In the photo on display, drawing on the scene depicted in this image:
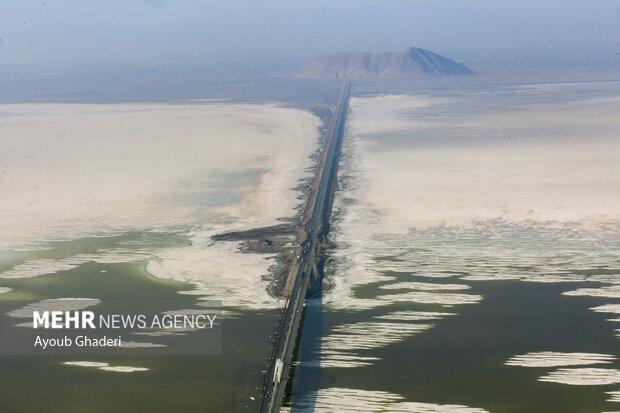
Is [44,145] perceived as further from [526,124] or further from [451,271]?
[451,271]

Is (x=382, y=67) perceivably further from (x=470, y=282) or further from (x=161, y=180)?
(x=470, y=282)

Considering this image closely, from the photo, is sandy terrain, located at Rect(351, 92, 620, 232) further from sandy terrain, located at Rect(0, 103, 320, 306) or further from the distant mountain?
the distant mountain

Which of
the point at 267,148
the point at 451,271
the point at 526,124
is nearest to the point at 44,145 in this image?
the point at 267,148

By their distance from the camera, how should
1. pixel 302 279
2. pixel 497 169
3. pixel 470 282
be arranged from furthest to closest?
pixel 497 169, pixel 470 282, pixel 302 279

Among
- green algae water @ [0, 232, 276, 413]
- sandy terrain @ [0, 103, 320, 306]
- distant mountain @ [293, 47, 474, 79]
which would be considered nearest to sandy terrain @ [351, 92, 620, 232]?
sandy terrain @ [0, 103, 320, 306]

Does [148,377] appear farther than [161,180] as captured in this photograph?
No

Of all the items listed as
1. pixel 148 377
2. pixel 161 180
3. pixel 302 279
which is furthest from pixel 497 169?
pixel 148 377

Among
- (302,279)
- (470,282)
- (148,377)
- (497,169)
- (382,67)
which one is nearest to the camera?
(148,377)
